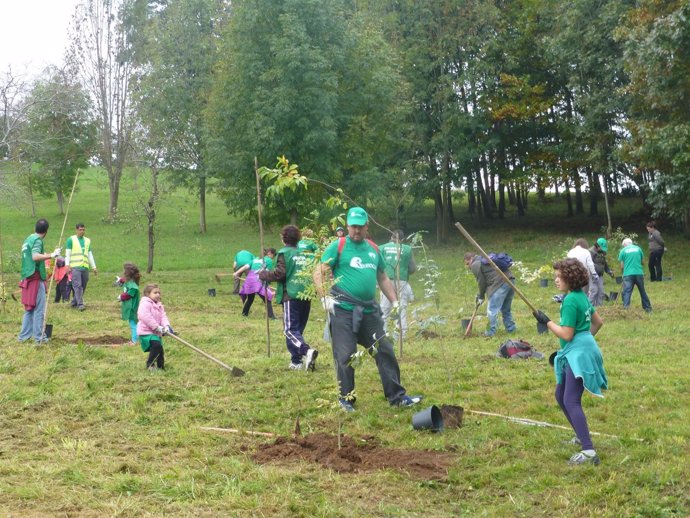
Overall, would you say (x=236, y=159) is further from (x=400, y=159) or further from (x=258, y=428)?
(x=258, y=428)

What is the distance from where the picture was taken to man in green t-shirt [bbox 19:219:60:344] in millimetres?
13180

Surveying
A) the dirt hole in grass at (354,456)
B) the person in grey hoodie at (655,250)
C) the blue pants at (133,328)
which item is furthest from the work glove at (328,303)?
the person in grey hoodie at (655,250)

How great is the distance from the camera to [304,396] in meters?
9.41

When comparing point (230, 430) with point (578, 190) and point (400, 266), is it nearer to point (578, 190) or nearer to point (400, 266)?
point (400, 266)

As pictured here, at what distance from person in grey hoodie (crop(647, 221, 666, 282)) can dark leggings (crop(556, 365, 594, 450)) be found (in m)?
17.2

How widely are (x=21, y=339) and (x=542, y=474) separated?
985 centimetres

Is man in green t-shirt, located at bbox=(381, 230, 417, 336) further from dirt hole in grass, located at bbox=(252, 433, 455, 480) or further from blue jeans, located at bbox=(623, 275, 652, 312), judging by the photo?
blue jeans, located at bbox=(623, 275, 652, 312)

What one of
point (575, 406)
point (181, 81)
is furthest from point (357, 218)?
point (181, 81)

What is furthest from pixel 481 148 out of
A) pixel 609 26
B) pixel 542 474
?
pixel 542 474

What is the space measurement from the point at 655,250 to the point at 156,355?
1699 cm

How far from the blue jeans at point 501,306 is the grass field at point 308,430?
50 centimetres

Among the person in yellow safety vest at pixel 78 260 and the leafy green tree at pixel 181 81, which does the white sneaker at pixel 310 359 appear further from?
the leafy green tree at pixel 181 81

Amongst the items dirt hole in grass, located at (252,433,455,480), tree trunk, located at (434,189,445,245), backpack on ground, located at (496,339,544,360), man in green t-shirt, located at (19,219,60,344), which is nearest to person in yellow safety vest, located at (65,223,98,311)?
man in green t-shirt, located at (19,219,60,344)

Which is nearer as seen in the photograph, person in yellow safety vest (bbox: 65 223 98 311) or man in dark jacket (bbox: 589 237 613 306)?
man in dark jacket (bbox: 589 237 613 306)
